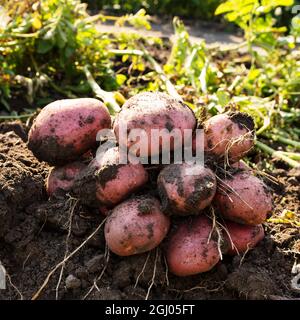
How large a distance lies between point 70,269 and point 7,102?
1.63m

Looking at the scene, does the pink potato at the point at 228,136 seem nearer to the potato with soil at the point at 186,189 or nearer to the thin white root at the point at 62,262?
the potato with soil at the point at 186,189

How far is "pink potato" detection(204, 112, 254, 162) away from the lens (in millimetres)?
2053

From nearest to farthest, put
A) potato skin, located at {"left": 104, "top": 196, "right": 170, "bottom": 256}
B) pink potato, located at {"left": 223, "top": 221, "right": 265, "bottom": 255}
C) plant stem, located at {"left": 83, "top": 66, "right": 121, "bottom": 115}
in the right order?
potato skin, located at {"left": 104, "top": 196, "right": 170, "bottom": 256}, pink potato, located at {"left": 223, "top": 221, "right": 265, "bottom": 255}, plant stem, located at {"left": 83, "top": 66, "right": 121, "bottom": 115}

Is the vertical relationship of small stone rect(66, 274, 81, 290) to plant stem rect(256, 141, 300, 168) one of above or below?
above

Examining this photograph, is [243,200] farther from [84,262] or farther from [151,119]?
[84,262]

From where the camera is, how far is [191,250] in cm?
193

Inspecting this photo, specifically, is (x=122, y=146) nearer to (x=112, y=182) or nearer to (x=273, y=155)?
(x=112, y=182)

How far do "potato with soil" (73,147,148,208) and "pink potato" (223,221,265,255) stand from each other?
35 centimetres

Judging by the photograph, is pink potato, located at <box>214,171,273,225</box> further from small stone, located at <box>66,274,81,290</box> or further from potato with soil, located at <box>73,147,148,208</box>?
small stone, located at <box>66,274,81,290</box>

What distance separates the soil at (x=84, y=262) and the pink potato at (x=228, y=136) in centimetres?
36

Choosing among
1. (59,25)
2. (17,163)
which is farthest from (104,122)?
(59,25)

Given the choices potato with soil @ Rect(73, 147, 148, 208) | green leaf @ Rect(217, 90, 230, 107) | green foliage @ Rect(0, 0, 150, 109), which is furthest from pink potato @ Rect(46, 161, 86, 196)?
green foliage @ Rect(0, 0, 150, 109)

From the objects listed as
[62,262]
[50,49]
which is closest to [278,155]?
[62,262]

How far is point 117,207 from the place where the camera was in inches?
76.7
